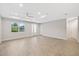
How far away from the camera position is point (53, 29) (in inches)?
126

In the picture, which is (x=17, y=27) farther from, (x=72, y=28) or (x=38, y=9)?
(x=72, y=28)

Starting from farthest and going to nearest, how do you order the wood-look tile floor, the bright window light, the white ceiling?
the bright window light → the wood-look tile floor → the white ceiling

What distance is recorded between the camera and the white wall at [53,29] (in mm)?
2945

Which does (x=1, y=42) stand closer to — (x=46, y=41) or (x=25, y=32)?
(x=25, y=32)

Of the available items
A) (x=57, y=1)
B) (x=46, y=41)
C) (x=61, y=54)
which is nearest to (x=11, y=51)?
(x=46, y=41)

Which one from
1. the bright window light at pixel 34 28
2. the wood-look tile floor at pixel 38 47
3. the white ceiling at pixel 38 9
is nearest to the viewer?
the white ceiling at pixel 38 9

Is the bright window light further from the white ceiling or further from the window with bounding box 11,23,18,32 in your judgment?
the window with bounding box 11,23,18,32

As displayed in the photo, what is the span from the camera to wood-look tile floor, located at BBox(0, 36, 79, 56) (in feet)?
8.84

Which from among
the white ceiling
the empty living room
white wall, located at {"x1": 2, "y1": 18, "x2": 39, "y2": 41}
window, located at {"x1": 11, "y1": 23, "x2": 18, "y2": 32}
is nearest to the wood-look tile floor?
the empty living room

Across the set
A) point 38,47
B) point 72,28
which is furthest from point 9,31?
point 72,28

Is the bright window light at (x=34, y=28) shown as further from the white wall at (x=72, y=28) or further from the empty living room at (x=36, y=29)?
the white wall at (x=72, y=28)

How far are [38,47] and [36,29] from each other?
51cm

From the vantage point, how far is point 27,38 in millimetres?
2918

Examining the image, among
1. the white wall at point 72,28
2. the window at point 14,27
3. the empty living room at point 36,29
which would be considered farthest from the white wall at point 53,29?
the window at point 14,27
